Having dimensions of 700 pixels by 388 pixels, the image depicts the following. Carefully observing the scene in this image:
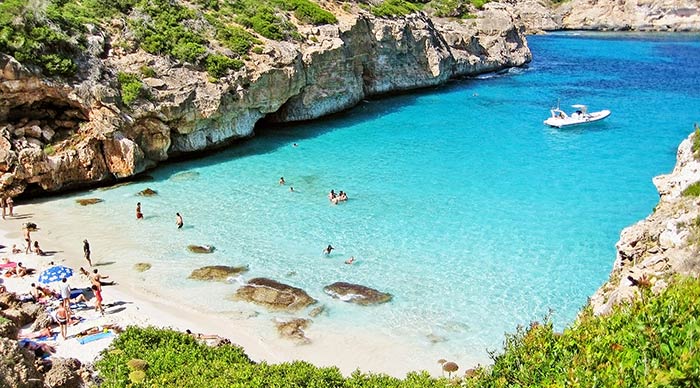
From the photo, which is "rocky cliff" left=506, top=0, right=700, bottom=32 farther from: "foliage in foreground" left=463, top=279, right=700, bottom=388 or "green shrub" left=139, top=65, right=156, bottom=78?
"foliage in foreground" left=463, top=279, right=700, bottom=388

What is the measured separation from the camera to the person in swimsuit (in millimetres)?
18641

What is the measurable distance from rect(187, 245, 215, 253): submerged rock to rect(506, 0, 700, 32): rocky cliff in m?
101

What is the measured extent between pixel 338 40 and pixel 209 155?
51.6 ft

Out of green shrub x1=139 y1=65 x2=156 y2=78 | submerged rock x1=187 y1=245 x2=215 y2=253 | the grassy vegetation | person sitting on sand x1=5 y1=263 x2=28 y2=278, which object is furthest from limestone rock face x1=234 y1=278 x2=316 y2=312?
green shrub x1=139 y1=65 x2=156 y2=78

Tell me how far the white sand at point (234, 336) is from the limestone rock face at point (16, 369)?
3776 mm

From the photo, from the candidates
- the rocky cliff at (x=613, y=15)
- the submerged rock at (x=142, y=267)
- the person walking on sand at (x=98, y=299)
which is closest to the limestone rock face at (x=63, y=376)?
the person walking on sand at (x=98, y=299)

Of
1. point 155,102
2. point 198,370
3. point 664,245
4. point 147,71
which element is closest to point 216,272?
point 198,370

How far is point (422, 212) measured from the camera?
29.0 metres

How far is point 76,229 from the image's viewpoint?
27.0 m

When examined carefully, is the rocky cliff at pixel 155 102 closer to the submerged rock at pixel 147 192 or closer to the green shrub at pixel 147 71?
the green shrub at pixel 147 71

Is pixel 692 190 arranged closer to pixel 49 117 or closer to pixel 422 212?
pixel 422 212

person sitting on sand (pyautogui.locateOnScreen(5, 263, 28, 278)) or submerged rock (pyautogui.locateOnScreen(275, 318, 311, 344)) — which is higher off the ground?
person sitting on sand (pyautogui.locateOnScreen(5, 263, 28, 278))

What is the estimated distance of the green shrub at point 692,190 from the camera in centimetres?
1448

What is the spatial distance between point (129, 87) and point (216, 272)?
15.6 metres
